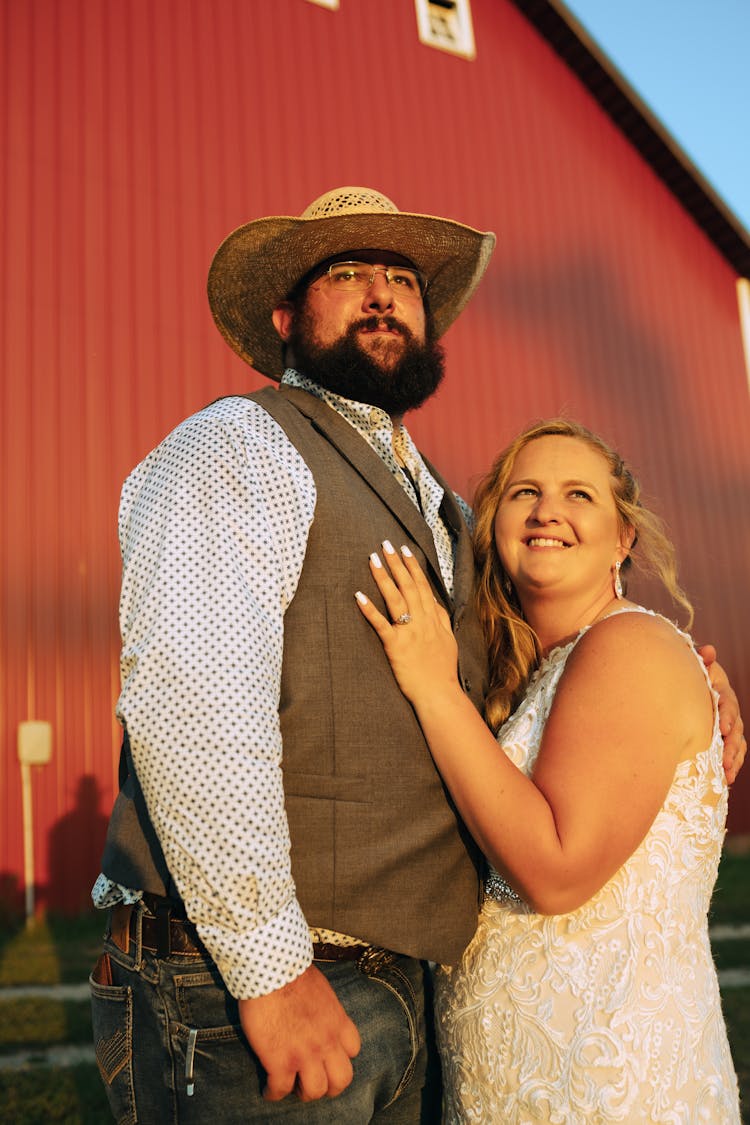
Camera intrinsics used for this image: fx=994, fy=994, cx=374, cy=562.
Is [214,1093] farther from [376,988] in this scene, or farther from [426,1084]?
[426,1084]

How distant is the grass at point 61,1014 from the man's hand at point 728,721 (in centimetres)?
238

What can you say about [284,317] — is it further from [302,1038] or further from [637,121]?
[637,121]

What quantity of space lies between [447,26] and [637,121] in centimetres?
243

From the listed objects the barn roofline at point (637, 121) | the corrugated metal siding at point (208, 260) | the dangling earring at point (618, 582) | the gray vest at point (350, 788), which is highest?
the barn roofline at point (637, 121)

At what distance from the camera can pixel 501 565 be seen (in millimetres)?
2494

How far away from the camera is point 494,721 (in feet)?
7.18

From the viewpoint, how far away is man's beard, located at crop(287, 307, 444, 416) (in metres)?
2.30

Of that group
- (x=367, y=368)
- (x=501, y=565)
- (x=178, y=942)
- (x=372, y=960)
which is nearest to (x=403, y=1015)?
(x=372, y=960)

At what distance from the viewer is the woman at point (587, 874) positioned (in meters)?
1.80

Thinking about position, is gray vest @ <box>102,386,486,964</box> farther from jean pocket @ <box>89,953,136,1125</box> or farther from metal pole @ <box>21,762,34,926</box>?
metal pole @ <box>21,762,34,926</box>

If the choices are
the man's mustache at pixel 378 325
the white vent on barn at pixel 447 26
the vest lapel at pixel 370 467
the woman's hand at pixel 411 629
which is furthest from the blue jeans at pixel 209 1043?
the white vent on barn at pixel 447 26

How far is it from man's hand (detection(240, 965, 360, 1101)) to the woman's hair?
85 cm

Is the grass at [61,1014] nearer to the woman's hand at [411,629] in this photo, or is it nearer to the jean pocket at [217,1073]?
the jean pocket at [217,1073]

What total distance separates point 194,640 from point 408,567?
0.55 meters
